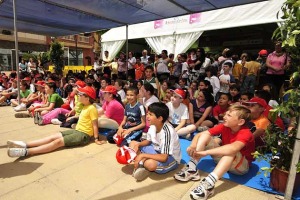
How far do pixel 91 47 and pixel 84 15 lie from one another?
30311 millimetres

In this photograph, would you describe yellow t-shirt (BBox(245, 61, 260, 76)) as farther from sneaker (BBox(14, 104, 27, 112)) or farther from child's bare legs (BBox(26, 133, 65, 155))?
sneaker (BBox(14, 104, 27, 112))

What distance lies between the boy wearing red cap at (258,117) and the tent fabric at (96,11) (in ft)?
10.4

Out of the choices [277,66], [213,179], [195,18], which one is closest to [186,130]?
[213,179]

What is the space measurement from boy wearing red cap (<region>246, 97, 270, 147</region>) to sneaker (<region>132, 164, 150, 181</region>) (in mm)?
1902

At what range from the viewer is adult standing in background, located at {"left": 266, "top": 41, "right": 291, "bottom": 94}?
19.8 feet

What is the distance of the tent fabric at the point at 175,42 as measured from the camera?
9262mm

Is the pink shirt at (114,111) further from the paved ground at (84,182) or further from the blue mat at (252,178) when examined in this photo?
the blue mat at (252,178)

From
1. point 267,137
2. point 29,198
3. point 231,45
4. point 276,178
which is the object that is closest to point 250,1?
point 267,137

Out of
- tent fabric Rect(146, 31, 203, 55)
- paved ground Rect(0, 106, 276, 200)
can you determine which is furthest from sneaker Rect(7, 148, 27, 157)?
tent fabric Rect(146, 31, 203, 55)

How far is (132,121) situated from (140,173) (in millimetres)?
1463

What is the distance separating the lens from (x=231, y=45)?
12.5 meters

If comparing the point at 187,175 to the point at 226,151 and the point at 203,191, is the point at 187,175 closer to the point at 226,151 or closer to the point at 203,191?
the point at 203,191

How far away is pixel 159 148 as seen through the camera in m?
2.93

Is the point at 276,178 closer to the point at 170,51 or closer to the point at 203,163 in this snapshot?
the point at 203,163
